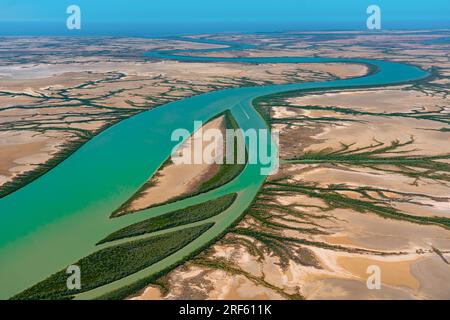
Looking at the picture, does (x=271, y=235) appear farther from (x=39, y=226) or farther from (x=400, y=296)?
(x=39, y=226)

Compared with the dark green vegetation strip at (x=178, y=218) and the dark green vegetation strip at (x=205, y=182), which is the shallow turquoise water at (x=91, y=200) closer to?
the dark green vegetation strip at (x=205, y=182)

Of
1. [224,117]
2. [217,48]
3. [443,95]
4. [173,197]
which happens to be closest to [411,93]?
[443,95]

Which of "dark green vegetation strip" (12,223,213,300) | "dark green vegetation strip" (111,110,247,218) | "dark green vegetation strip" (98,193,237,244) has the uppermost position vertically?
"dark green vegetation strip" (111,110,247,218)

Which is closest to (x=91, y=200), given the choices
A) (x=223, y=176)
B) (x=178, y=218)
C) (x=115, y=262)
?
(x=178, y=218)

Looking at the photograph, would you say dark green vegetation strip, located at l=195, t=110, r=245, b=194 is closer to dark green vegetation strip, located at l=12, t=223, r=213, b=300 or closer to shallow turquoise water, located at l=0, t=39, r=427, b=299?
shallow turquoise water, located at l=0, t=39, r=427, b=299

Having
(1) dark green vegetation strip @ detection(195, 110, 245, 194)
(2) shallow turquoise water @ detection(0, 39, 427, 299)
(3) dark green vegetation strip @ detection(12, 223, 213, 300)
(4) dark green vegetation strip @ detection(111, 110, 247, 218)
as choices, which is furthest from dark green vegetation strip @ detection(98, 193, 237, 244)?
(1) dark green vegetation strip @ detection(195, 110, 245, 194)
